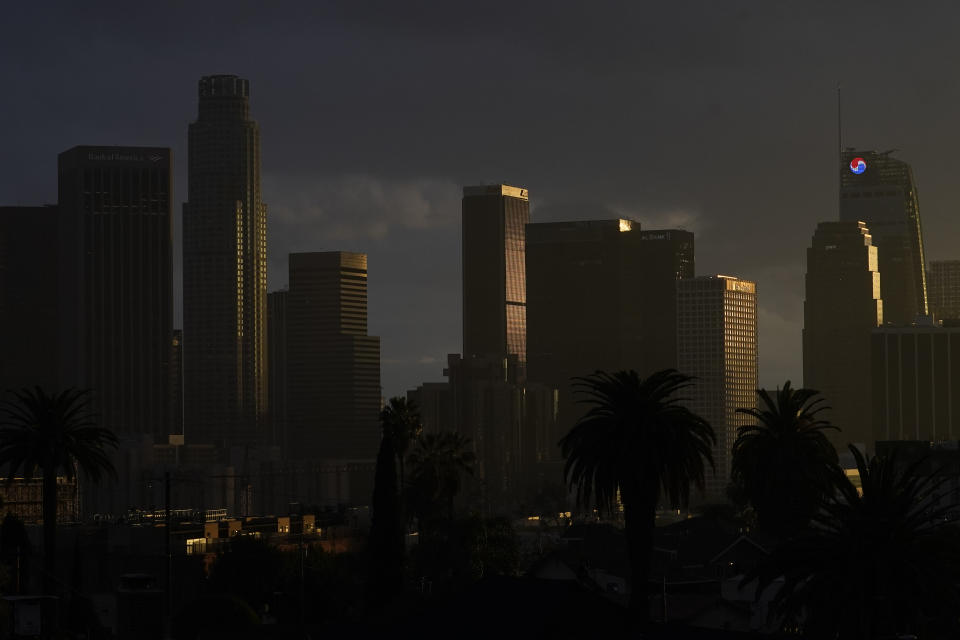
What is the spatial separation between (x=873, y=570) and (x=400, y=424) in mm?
94573

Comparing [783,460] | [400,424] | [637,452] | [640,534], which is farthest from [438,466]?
[637,452]

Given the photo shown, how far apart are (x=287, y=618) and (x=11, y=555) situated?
2848 centimetres

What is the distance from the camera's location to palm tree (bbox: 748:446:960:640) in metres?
69.6

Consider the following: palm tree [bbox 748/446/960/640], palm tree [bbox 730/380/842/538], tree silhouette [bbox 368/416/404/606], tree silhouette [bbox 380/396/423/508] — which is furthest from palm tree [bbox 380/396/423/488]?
palm tree [bbox 748/446/960/640]

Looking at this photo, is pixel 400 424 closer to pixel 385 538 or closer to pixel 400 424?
pixel 400 424

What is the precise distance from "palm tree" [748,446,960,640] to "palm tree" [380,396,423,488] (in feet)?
284

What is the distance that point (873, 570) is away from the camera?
7025 cm

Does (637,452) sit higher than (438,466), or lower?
higher

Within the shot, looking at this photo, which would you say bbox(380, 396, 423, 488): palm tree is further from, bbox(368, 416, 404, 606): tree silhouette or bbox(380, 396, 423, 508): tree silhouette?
bbox(368, 416, 404, 606): tree silhouette

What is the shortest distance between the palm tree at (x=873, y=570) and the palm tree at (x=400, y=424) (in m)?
86.5

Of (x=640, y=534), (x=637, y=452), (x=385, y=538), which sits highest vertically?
(x=637, y=452)

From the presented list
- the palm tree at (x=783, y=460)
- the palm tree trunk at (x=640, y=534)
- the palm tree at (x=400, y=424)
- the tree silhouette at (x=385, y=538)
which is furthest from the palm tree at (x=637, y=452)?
the palm tree at (x=400, y=424)


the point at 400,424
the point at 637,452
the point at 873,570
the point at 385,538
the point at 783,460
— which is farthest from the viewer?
the point at 400,424

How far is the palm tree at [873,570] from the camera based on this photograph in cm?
6959
